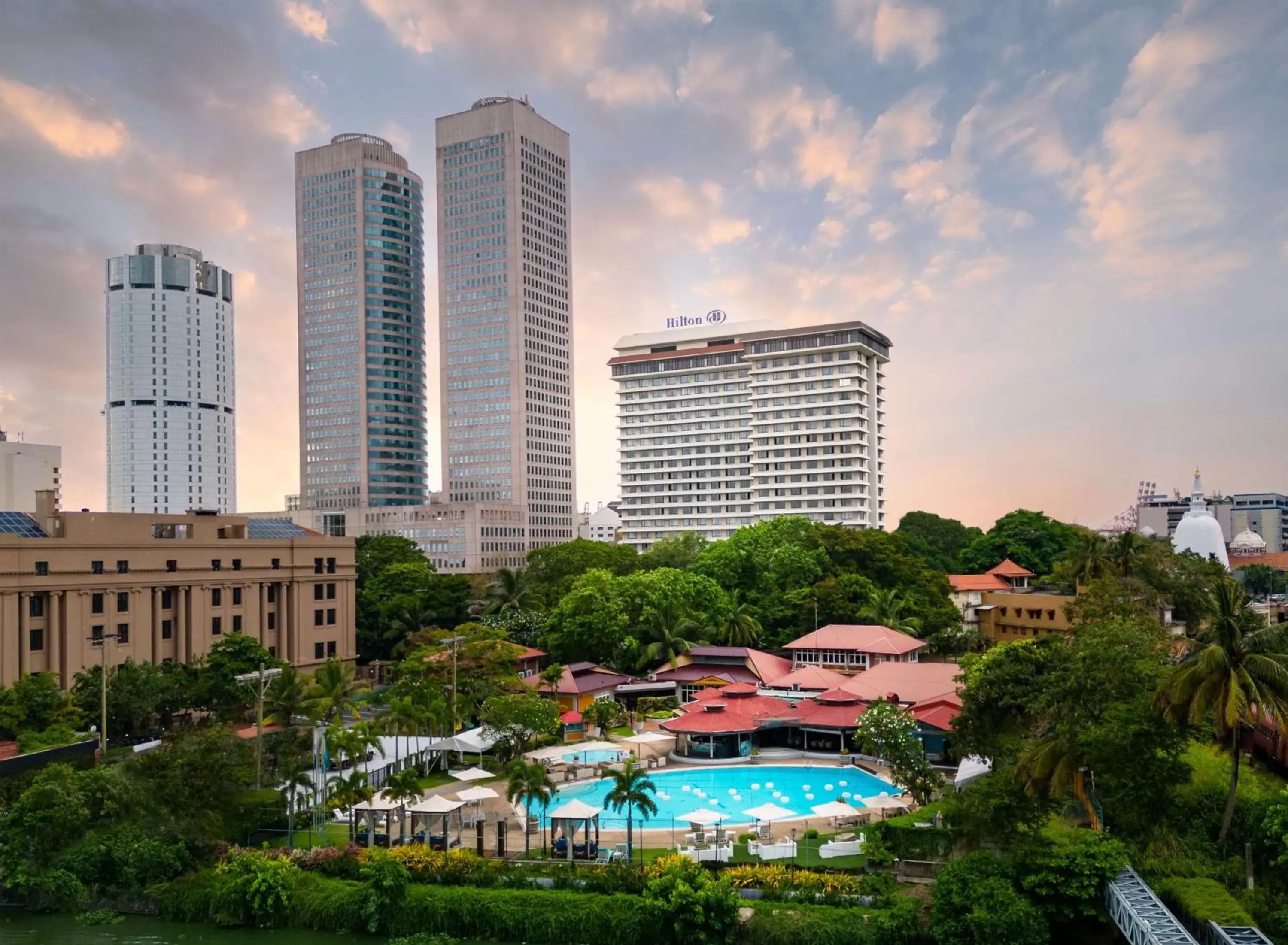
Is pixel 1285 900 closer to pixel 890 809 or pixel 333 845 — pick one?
pixel 890 809

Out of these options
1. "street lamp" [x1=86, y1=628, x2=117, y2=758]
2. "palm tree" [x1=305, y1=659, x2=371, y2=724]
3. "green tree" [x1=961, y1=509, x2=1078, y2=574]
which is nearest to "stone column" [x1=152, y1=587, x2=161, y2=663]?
"street lamp" [x1=86, y1=628, x2=117, y2=758]

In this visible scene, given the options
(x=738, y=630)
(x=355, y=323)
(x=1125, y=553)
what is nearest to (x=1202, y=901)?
(x=1125, y=553)

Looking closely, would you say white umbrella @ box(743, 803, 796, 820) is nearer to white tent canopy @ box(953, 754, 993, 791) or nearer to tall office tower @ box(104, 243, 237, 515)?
white tent canopy @ box(953, 754, 993, 791)

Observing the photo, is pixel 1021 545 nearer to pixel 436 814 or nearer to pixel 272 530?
pixel 272 530

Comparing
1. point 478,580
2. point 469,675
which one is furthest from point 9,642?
point 478,580

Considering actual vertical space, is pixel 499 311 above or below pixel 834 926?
above

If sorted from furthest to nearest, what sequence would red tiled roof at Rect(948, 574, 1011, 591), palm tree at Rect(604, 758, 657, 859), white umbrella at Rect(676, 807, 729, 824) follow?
red tiled roof at Rect(948, 574, 1011, 591)
white umbrella at Rect(676, 807, 729, 824)
palm tree at Rect(604, 758, 657, 859)

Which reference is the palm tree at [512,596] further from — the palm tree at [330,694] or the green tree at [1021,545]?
the green tree at [1021,545]

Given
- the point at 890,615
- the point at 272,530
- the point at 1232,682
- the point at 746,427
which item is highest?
the point at 746,427

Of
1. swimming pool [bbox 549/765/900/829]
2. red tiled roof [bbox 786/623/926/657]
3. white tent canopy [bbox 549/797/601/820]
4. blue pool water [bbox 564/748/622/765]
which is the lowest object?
swimming pool [bbox 549/765/900/829]
